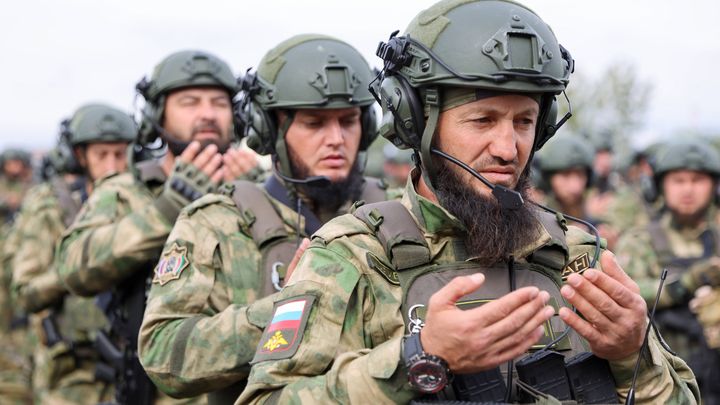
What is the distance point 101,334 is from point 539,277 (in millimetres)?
4603

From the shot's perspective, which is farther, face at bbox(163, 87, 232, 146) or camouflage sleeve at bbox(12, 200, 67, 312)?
Result: camouflage sleeve at bbox(12, 200, 67, 312)

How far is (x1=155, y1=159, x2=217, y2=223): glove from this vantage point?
18.9ft

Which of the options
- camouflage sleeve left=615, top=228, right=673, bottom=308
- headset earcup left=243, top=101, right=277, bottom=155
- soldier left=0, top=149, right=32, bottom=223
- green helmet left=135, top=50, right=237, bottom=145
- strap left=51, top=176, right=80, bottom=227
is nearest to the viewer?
headset earcup left=243, top=101, right=277, bottom=155

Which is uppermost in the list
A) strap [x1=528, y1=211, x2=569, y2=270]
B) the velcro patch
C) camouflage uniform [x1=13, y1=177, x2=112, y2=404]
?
strap [x1=528, y1=211, x2=569, y2=270]

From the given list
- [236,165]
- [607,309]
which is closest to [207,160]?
[236,165]

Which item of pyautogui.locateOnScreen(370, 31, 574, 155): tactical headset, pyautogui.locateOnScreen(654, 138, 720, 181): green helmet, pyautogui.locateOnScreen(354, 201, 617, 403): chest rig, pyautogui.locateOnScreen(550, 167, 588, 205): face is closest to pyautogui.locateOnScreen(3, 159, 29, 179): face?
pyautogui.locateOnScreen(550, 167, 588, 205): face

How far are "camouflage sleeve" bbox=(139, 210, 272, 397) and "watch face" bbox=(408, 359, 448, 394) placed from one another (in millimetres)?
1408

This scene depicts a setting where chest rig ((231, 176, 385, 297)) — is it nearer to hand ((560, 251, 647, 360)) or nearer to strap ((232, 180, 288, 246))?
strap ((232, 180, 288, 246))

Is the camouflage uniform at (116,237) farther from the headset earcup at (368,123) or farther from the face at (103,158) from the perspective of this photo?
the face at (103,158)

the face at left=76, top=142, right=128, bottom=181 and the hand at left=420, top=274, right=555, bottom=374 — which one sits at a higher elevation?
the hand at left=420, top=274, right=555, bottom=374

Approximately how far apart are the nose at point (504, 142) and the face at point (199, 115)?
3.16 metres

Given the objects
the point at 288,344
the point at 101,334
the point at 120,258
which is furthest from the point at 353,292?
the point at 101,334

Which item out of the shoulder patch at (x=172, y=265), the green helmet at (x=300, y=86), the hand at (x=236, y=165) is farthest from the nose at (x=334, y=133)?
the hand at (x=236, y=165)

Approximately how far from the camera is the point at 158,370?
4.34 metres
